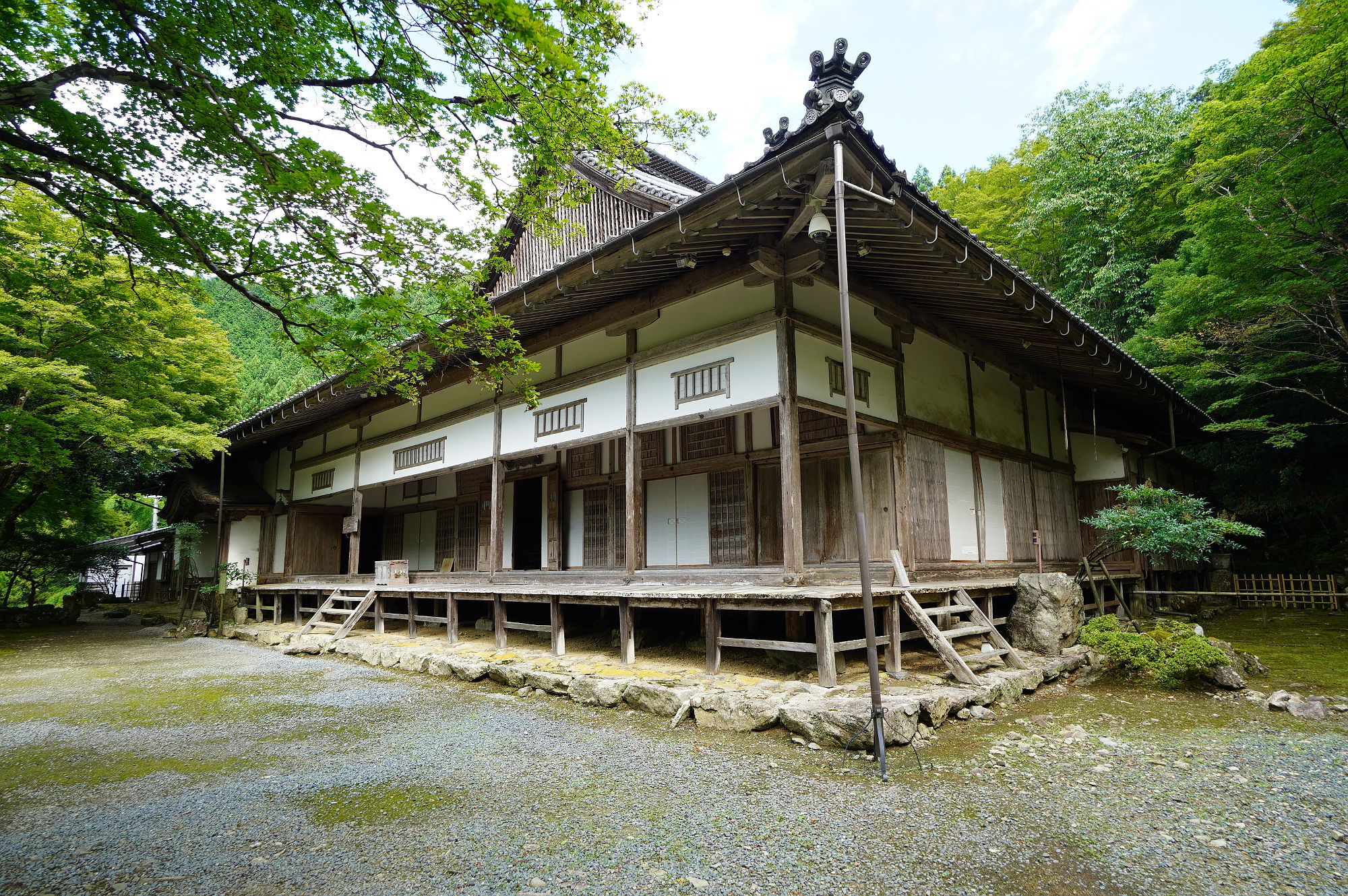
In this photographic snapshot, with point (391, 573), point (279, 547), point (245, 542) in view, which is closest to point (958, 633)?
point (391, 573)

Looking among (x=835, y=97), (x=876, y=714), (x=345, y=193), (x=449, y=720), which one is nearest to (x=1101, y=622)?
(x=876, y=714)

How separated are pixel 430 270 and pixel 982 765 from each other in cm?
527

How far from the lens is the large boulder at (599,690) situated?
6.66 m

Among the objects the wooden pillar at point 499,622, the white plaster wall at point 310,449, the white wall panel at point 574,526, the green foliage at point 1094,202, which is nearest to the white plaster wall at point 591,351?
the white wall panel at point 574,526

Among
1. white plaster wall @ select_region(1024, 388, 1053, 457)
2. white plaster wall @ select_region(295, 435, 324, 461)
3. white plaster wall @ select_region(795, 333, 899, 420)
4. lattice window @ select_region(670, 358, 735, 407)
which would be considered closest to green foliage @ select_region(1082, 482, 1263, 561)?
white plaster wall @ select_region(1024, 388, 1053, 457)

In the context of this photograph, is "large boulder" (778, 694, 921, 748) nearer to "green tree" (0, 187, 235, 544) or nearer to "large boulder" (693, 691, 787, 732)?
"large boulder" (693, 691, 787, 732)

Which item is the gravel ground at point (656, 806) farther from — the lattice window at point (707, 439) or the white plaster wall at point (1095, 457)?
the white plaster wall at point (1095, 457)

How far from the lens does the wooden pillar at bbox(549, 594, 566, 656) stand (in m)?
8.86

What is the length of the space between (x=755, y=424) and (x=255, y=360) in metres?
34.9

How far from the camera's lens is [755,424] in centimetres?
1023

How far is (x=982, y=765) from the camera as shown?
Answer: 458 cm

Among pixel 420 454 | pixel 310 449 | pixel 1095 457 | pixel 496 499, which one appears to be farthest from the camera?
pixel 310 449

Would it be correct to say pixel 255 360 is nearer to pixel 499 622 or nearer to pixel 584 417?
pixel 499 622

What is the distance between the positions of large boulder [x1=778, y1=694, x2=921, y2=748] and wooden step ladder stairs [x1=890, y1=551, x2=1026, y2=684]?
4.60 feet
